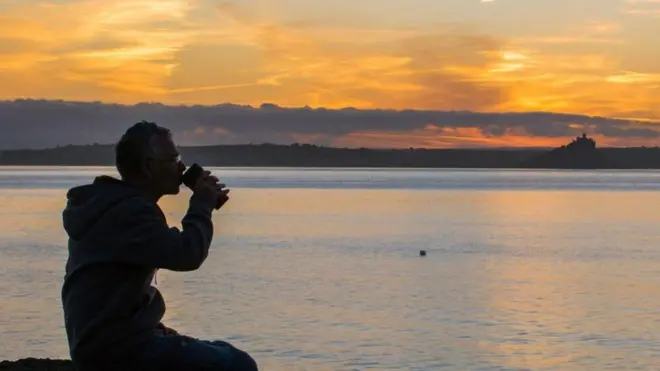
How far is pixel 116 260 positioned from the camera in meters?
4.04

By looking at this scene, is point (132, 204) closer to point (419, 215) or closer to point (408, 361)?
point (408, 361)

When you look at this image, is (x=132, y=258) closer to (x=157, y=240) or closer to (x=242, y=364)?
(x=157, y=240)

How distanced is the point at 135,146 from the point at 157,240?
41 cm

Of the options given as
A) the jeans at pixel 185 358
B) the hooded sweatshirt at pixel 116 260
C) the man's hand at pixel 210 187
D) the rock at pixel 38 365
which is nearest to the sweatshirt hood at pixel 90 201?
the hooded sweatshirt at pixel 116 260

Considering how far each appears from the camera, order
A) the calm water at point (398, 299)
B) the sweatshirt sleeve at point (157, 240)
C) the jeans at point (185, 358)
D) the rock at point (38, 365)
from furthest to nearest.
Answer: the calm water at point (398, 299)
the rock at point (38, 365)
the jeans at point (185, 358)
the sweatshirt sleeve at point (157, 240)

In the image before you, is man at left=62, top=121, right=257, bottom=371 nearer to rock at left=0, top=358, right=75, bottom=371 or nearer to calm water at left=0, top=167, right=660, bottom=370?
rock at left=0, top=358, right=75, bottom=371

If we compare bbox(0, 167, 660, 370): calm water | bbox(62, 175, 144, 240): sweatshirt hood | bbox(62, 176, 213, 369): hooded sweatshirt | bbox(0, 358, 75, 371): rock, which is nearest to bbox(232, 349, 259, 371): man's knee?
bbox(62, 176, 213, 369): hooded sweatshirt

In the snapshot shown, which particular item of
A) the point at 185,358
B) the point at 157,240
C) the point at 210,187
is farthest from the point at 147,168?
the point at 185,358

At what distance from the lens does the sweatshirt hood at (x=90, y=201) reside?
4.06 meters

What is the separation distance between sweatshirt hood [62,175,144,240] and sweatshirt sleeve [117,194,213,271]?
8 cm

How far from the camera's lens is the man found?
4004mm

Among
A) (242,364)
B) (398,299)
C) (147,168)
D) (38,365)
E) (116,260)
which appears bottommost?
(398,299)

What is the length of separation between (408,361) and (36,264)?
18.0 metres

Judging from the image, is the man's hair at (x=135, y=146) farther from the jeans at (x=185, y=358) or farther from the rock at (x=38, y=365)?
the rock at (x=38, y=365)
